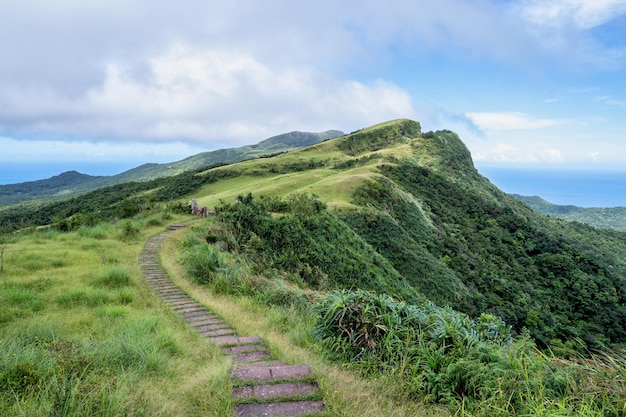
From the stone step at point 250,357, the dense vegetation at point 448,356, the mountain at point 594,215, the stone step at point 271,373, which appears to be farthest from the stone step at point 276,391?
the mountain at point 594,215

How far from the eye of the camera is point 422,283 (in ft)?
91.8

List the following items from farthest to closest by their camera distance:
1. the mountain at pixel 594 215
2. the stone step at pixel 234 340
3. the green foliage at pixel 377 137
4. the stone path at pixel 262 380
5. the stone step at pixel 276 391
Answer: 1. the mountain at pixel 594 215
2. the green foliage at pixel 377 137
3. the stone step at pixel 234 340
4. the stone step at pixel 276 391
5. the stone path at pixel 262 380

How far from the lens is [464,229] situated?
46781 mm

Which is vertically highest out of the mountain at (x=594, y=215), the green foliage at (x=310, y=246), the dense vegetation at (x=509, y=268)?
the green foliage at (x=310, y=246)

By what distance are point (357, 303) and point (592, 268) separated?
54.6 metres

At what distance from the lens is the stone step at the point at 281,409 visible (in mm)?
A: 3748

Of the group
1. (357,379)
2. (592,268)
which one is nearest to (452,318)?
(357,379)

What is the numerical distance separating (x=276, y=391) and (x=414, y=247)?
29.7 meters

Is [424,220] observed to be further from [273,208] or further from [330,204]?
[273,208]

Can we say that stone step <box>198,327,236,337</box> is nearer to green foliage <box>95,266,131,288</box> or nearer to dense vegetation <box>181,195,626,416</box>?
dense vegetation <box>181,195,626,416</box>

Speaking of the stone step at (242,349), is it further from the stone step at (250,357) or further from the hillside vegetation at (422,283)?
the hillside vegetation at (422,283)

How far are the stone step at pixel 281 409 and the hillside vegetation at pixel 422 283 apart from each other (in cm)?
128

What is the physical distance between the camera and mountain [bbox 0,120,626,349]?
17.2m

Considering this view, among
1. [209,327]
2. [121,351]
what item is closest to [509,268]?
[209,327]
